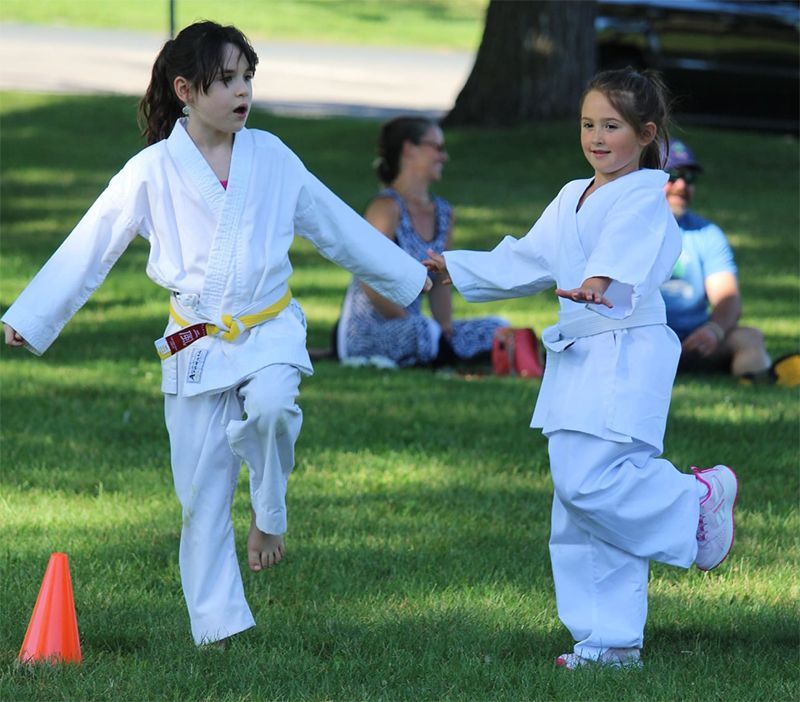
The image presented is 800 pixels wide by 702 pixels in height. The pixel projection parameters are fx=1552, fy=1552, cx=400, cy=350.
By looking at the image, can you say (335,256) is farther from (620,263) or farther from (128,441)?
(128,441)

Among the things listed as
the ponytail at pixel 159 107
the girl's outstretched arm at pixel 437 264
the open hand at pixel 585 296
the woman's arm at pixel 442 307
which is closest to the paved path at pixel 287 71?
the woman's arm at pixel 442 307

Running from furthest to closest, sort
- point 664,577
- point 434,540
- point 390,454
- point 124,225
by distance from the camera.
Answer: point 390,454, point 434,540, point 664,577, point 124,225

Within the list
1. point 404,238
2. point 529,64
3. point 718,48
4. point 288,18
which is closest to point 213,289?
point 404,238

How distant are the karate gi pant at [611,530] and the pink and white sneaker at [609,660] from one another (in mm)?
21

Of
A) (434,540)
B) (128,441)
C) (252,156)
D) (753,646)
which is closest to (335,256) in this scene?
(252,156)

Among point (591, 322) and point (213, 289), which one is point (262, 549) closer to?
point (213, 289)

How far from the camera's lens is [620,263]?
4426mm

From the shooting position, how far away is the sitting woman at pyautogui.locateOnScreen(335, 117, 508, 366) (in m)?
8.91

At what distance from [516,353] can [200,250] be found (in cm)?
436

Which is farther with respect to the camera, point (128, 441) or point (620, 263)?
point (128, 441)

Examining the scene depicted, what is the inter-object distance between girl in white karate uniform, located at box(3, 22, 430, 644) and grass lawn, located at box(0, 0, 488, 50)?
1004 inches

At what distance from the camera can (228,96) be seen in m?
4.65

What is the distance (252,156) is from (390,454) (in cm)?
256

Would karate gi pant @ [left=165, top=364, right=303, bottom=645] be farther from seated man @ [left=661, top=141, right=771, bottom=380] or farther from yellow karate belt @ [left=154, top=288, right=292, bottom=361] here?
seated man @ [left=661, top=141, right=771, bottom=380]
